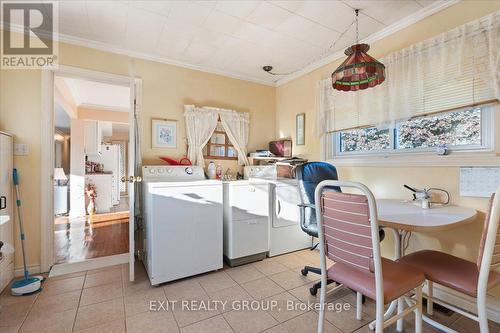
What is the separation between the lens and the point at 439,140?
6.62 feet

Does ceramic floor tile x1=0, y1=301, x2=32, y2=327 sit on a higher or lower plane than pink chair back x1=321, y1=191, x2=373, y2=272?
lower

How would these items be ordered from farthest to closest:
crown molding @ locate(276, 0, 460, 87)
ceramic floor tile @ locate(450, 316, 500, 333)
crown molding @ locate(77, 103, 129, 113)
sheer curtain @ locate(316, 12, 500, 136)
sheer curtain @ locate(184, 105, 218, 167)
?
crown molding @ locate(77, 103, 129, 113) < sheer curtain @ locate(184, 105, 218, 167) < crown molding @ locate(276, 0, 460, 87) < sheer curtain @ locate(316, 12, 500, 136) < ceramic floor tile @ locate(450, 316, 500, 333)

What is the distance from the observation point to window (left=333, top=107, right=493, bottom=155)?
1777mm

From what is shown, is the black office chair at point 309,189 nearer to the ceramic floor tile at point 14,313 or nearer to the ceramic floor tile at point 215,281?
the ceramic floor tile at point 215,281

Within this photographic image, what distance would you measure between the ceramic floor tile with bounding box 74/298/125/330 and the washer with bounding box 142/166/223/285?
33 cm

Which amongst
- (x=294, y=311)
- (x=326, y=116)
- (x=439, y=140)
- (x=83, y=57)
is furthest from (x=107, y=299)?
(x=439, y=140)

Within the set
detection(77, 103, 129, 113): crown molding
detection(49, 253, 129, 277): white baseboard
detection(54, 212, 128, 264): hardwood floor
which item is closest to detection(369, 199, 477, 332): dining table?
detection(49, 253, 129, 277): white baseboard

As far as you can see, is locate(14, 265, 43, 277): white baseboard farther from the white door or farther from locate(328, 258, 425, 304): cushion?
locate(328, 258, 425, 304): cushion

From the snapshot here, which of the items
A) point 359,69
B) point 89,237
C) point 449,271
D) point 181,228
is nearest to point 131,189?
point 181,228

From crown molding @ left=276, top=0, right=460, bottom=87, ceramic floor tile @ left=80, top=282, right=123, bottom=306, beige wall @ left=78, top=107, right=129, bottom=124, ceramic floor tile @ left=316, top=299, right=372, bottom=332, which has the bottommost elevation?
ceramic floor tile @ left=316, top=299, right=372, bottom=332

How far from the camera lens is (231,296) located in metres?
1.96

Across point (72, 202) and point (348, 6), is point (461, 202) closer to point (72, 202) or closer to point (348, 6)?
point (348, 6)
